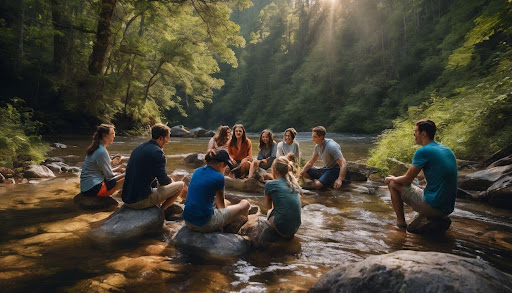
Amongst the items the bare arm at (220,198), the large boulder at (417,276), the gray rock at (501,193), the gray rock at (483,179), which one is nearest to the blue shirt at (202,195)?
the bare arm at (220,198)

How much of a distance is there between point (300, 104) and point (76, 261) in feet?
137

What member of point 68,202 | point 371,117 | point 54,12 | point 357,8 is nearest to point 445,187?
point 68,202

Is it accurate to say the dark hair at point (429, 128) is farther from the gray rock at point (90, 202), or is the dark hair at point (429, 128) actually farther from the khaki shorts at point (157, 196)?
the gray rock at point (90, 202)

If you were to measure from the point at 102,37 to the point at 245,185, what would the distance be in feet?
44.2

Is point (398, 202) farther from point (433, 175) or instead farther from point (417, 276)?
point (417, 276)

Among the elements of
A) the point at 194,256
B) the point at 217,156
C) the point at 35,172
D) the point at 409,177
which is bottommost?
the point at 194,256

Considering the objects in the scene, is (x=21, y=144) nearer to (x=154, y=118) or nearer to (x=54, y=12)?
(x=54, y=12)

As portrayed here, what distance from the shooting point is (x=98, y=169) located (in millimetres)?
5105

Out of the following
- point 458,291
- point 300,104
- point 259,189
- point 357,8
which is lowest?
point 259,189

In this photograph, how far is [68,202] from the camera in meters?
5.61

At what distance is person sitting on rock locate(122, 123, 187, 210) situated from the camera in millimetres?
4184

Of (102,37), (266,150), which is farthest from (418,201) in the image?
(102,37)

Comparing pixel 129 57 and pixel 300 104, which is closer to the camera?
pixel 129 57

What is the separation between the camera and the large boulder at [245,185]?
7.26 metres
